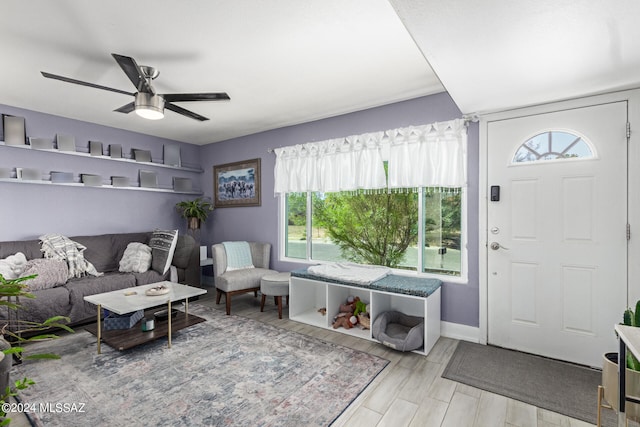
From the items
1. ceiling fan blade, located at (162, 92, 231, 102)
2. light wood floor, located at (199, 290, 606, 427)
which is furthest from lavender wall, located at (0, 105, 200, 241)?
light wood floor, located at (199, 290, 606, 427)

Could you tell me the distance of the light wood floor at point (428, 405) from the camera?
182 cm

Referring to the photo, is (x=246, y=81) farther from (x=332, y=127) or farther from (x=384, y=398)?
(x=384, y=398)

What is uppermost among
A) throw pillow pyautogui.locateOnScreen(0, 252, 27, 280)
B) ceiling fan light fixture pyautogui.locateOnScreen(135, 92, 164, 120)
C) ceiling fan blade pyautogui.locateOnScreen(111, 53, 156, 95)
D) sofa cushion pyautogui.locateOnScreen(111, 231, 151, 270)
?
ceiling fan blade pyautogui.locateOnScreen(111, 53, 156, 95)

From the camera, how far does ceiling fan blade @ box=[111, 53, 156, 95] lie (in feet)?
6.40

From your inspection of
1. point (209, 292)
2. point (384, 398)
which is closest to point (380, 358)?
point (384, 398)

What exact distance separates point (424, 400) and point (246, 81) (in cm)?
297

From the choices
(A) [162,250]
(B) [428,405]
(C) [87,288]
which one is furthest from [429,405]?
(A) [162,250]

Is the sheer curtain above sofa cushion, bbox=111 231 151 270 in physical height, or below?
above

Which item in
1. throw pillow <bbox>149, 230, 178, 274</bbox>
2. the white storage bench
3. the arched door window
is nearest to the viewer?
the arched door window

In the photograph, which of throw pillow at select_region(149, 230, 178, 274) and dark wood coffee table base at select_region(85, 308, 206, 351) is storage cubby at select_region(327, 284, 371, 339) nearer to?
dark wood coffee table base at select_region(85, 308, 206, 351)

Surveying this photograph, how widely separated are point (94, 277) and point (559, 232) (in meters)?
4.71

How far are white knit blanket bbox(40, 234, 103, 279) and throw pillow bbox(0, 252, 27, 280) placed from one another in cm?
22

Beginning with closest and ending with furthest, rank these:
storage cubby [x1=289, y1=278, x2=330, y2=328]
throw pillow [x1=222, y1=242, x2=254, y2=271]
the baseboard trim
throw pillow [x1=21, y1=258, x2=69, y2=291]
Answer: the baseboard trim → throw pillow [x1=21, y1=258, x2=69, y2=291] → storage cubby [x1=289, y1=278, x2=330, y2=328] → throw pillow [x1=222, y1=242, x2=254, y2=271]

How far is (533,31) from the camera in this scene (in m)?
1.64
